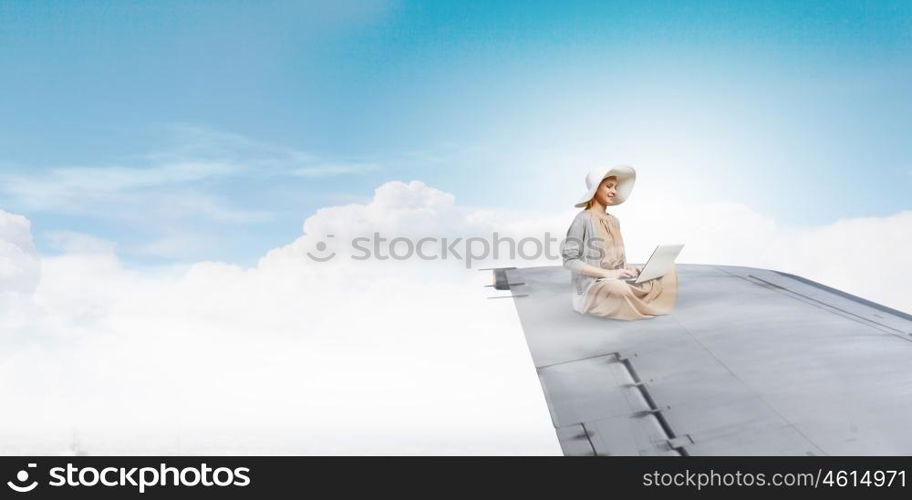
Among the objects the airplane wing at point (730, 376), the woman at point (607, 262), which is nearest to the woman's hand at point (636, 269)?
the woman at point (607, 262)

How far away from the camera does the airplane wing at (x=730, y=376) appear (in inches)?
168

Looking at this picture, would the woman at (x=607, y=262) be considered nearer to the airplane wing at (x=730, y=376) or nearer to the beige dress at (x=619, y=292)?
the beige dress at (x=619, y=292)

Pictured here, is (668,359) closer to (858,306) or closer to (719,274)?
(858,306)

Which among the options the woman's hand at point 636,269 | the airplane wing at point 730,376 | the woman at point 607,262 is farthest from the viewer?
the woman's hand at point 636,269

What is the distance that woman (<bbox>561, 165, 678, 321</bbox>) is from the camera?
6.34 metres

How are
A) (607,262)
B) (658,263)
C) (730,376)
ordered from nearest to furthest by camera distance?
1. (730,376)
2. (658,263)
3. (607,262)

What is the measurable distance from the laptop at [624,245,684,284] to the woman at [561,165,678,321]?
70 mm

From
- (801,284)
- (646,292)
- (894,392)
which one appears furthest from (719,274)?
(894,392)

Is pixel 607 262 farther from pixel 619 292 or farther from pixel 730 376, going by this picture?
pixel 730 376

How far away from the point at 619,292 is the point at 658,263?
1.42ft

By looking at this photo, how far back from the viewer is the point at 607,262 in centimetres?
652

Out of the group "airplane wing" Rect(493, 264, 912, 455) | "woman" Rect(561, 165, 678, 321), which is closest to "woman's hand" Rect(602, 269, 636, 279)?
"woman" Rect(561, 165, 678, 321)

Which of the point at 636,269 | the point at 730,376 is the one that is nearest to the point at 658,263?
the point at 636,269

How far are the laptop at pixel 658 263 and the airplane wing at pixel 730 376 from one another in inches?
15.5
